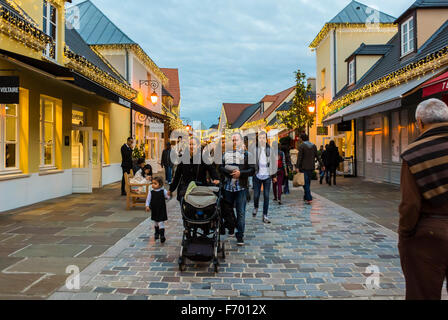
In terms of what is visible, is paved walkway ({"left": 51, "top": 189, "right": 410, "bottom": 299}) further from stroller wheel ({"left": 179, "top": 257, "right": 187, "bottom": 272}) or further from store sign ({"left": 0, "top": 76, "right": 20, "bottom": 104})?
store sign ({"left": 0, "top": 76, "right": 20, "bottom": 104})

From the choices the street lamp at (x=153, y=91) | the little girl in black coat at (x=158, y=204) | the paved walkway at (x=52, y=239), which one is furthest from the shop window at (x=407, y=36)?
the paved walkway at (x=52, y=239)

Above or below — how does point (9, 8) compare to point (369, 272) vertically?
above

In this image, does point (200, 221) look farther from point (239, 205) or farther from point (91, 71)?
point (91, 71)

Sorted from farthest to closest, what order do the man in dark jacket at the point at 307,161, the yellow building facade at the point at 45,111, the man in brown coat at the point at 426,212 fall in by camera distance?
the man in dark jacket at the point at 307,161
the yellow building facade at the point at 45,111
the man in brown coat at the point at 426,212

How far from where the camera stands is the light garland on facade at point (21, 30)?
25.3 feet

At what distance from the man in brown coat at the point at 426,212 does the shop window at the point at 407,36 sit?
12576 millimetres

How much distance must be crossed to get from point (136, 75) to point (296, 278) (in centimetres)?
1837

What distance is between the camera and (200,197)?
4.50 metres

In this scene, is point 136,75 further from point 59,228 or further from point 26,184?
point 59,228

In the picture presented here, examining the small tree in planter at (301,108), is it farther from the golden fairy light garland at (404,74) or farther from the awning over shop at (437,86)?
→ the awning over shop at (437,86)

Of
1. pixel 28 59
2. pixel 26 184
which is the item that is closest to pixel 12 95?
pixel 28 59

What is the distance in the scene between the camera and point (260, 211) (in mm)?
8836

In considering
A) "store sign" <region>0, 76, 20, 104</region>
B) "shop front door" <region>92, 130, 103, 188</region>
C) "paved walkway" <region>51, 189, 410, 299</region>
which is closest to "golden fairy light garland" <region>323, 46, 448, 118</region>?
"paved walkway" <region>51, 189, 410, 299</region>

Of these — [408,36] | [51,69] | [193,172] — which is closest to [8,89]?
[51,69]
